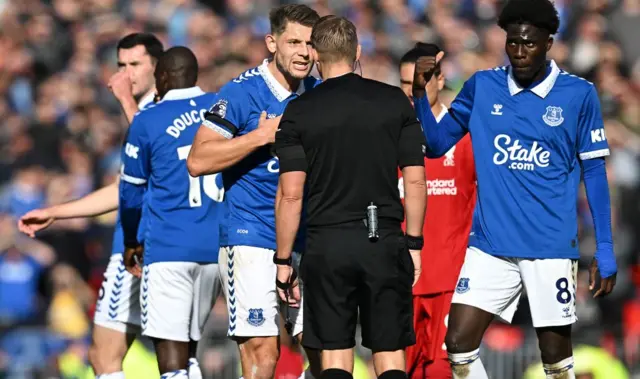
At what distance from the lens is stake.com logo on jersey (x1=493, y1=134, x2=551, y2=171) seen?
8578mm

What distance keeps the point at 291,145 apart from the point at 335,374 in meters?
Answer: 1.25

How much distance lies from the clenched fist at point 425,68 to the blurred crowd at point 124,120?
4424mm

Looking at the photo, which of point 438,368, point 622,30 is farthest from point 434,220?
point 622,30

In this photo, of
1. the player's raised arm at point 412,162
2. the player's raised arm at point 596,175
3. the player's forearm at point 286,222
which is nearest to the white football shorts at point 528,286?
the player's raised arm at point 596,175

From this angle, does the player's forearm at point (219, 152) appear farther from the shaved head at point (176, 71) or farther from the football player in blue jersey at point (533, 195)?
the shaved head at point (176, 71)

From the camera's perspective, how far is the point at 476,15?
727 inches

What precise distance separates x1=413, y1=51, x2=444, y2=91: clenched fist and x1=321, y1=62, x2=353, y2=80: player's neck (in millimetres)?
996

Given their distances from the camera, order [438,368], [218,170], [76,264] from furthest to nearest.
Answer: [76,264]
[438,368]
[218,170]

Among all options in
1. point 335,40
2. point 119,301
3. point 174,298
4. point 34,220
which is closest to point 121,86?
point 34,220

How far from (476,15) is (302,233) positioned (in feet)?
34.4

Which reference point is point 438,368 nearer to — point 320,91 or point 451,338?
point 451,338

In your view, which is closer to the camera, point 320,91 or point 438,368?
point 320,91

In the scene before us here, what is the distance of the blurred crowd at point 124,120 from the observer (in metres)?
13.3

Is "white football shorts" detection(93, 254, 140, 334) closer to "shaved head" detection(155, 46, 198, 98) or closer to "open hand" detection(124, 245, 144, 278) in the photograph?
"open hand" detection(124, 245, 144, 278)
